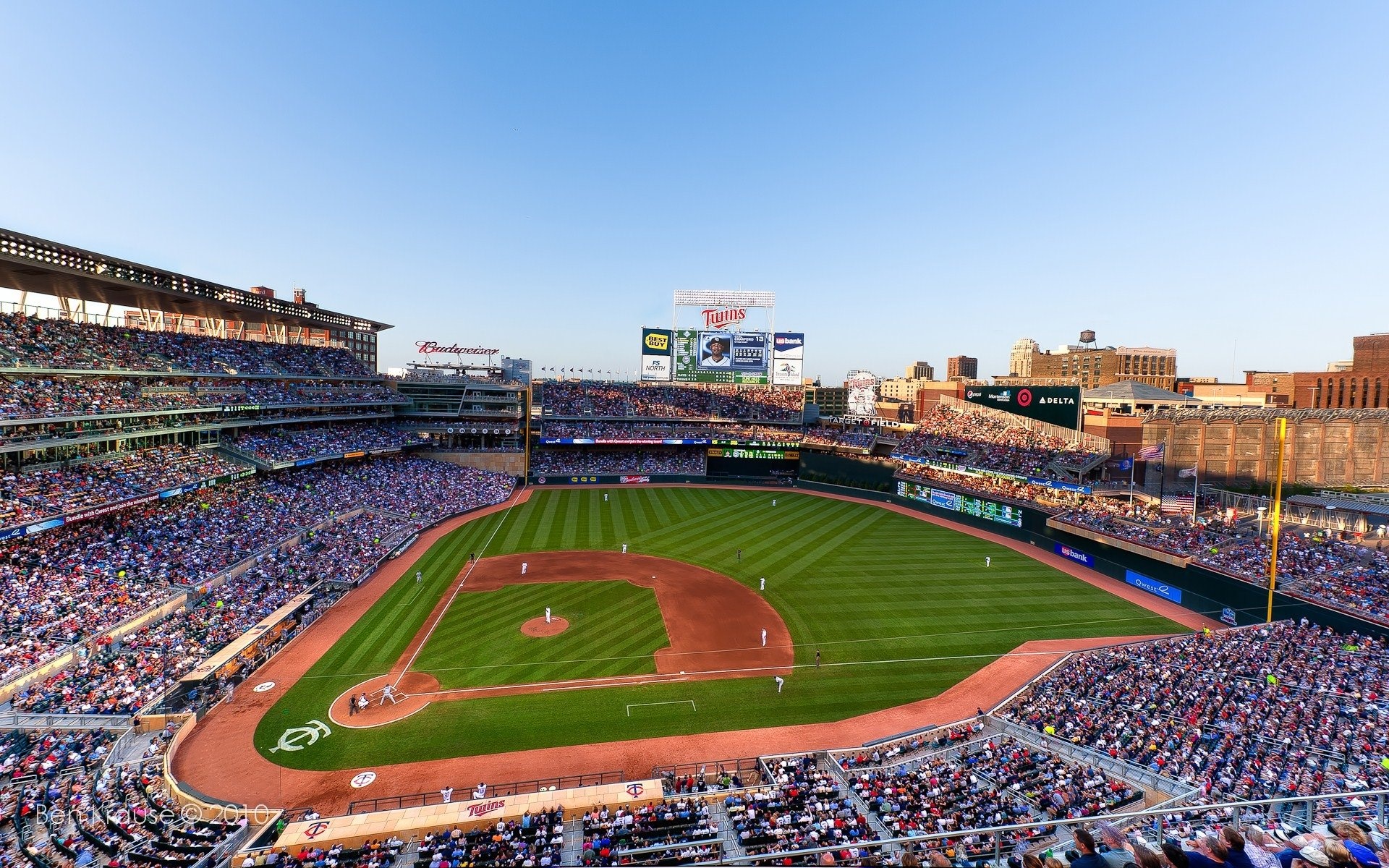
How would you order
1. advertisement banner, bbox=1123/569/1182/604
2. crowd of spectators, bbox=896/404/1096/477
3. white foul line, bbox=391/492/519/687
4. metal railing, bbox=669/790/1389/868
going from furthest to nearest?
crowd of spectators, bbox=896/404/1096/477 < advertisement banner, bbox=1123/569/1182/604 < white foul line, bbox=391/492/519/687 < metal railing, bbox=669/790/1389/868

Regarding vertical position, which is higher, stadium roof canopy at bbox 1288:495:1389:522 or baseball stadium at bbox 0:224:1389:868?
stadium roof canopy at bbox 1288:495:1389:522

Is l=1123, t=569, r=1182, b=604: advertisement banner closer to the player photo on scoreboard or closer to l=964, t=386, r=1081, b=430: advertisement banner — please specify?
l=964, t=386, r=1081, b=430: advertisement banner

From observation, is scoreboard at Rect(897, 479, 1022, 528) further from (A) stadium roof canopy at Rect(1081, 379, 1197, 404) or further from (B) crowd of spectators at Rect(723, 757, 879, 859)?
(B) crowd of spectators at Rect(723, 757, 879, 859)

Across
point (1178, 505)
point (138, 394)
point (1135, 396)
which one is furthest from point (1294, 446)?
point (138, 394)

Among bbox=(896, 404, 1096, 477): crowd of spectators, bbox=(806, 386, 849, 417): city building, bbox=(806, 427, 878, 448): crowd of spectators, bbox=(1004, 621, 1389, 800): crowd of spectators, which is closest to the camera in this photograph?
bbox=(1004, 621, 1389, 800): crowd of spectators

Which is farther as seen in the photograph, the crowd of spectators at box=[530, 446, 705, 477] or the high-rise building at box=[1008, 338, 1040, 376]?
the high-rise building at box=[1008, 338, 1040, 376]

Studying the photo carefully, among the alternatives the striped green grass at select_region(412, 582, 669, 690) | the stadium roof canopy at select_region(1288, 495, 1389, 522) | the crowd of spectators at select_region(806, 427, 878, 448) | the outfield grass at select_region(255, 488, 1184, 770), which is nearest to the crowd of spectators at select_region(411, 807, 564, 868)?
the outfield grass at select_region(255, 488, 1184, 770)

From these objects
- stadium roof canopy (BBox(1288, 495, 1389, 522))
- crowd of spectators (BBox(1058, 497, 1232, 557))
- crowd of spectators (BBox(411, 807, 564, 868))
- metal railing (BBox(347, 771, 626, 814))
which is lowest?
metal railing (BBox(347, 771, 626, 814))
